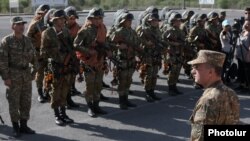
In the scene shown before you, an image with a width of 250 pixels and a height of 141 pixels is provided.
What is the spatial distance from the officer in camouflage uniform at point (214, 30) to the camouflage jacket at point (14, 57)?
6.23 meters

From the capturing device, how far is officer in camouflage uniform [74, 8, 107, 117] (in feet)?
31.3

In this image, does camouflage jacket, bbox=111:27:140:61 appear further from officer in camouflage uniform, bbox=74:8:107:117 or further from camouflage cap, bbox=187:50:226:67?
camouflage cap, bbox=187:50:226:67

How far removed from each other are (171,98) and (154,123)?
2335 millimetres

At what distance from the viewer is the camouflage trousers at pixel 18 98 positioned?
8305mm

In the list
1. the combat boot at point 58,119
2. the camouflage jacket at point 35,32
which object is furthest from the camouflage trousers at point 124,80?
the camouflage jacket at point 35,32

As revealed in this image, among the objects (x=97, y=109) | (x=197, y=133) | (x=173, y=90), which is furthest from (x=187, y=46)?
(x=197, y=133)

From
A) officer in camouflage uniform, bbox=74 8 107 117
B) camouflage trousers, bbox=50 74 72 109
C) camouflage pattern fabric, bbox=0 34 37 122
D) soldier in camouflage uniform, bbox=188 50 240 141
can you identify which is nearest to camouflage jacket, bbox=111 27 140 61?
officer in camouflage uniform, bbox=74 8 107 117

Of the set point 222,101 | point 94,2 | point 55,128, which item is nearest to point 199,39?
point 55,128

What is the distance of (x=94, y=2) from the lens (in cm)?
5300

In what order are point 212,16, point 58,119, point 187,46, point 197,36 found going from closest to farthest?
point 58,119 < point 187,46 < point 197,36 < point 212,16

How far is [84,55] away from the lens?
978cm

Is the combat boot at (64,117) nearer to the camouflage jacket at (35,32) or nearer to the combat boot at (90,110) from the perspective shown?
the combat boot at (90,110)

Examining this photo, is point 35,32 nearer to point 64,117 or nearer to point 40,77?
point 40,77

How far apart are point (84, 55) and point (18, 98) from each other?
1.92 m
